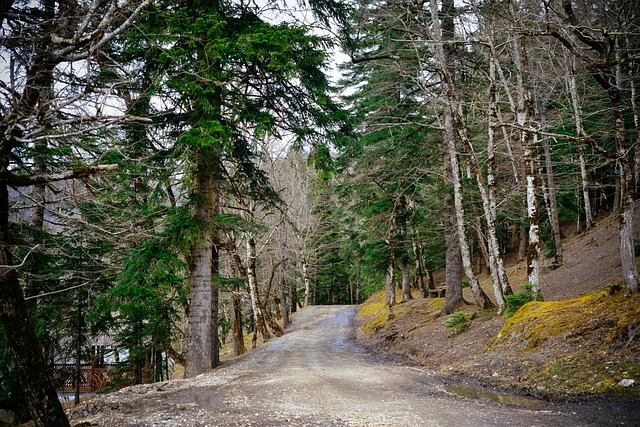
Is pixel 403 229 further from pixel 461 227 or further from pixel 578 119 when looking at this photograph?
pixel 578 119

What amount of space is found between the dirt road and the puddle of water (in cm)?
24

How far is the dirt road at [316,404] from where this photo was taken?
15.4ft

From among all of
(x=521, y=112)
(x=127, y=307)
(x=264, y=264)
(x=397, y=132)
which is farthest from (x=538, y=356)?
(x=264, y=264)

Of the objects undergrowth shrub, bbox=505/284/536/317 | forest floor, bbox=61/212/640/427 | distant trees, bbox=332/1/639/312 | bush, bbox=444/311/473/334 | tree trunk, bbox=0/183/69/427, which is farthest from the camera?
bush, bbox=444/311/473/334

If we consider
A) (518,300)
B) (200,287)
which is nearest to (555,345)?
(518,300)

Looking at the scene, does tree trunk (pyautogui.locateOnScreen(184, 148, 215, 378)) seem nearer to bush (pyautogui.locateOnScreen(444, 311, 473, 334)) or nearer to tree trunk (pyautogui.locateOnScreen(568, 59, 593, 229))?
bush (pyautogui.locateOnScreen(444, 311, 473, 334))

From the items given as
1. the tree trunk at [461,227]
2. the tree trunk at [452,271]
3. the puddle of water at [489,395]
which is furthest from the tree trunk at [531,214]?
the puddle of water at [489,395]

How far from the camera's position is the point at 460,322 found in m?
11.2

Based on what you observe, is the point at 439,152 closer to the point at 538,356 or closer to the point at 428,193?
the point at 428,193

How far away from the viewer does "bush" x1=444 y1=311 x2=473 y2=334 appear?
35.9 ft

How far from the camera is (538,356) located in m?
7.02

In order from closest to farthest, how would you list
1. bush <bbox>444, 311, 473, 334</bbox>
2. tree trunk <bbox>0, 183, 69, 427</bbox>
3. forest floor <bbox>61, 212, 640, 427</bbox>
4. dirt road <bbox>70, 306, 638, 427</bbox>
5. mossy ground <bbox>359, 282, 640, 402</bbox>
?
tree trunk <bbox>0, 183, 69, 427</bbox>, dirt road <bbox>70, 306, 638, 427</bbox>, forest floor <bbox>61, 212, 640, 427</bbox>, mossy ground <bbox>359, 282, 640, 402</bbox>, bush <bbox>444, 311, 473, 334</bbox>

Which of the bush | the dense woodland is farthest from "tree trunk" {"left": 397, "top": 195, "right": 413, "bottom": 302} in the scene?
the bush

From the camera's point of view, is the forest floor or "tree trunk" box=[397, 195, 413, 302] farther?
"tree trunk" box=[397, 195, 413, 302]
